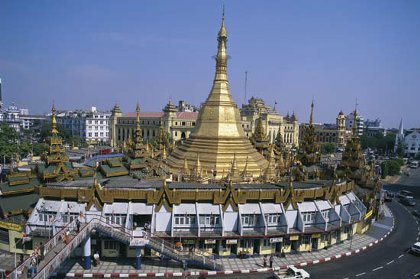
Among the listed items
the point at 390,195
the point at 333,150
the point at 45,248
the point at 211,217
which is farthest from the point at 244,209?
the point at 333,150

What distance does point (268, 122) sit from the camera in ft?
455

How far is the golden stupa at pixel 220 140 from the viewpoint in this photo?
44625mm

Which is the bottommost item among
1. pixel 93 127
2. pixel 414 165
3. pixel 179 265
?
pixel 179 265

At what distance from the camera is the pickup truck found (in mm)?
26675

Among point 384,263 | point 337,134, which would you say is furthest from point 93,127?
point 384,263

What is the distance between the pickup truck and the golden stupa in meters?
16.4

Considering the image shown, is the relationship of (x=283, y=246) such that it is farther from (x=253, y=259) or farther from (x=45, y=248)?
(x=45, y=248)

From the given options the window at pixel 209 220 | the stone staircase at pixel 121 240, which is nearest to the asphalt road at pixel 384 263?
the window at pixel 209 220

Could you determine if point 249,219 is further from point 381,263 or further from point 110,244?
point 381,263

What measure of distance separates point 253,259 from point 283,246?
142 inches

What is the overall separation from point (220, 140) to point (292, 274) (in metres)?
23.3

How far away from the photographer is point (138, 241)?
1056 inches

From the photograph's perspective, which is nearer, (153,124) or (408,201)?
(408,201)

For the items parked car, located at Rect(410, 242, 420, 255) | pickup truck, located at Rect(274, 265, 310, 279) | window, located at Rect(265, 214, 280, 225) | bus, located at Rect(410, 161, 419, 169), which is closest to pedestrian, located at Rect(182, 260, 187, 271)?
pickup truck, located at Rect(274, 265, 310, 279)
